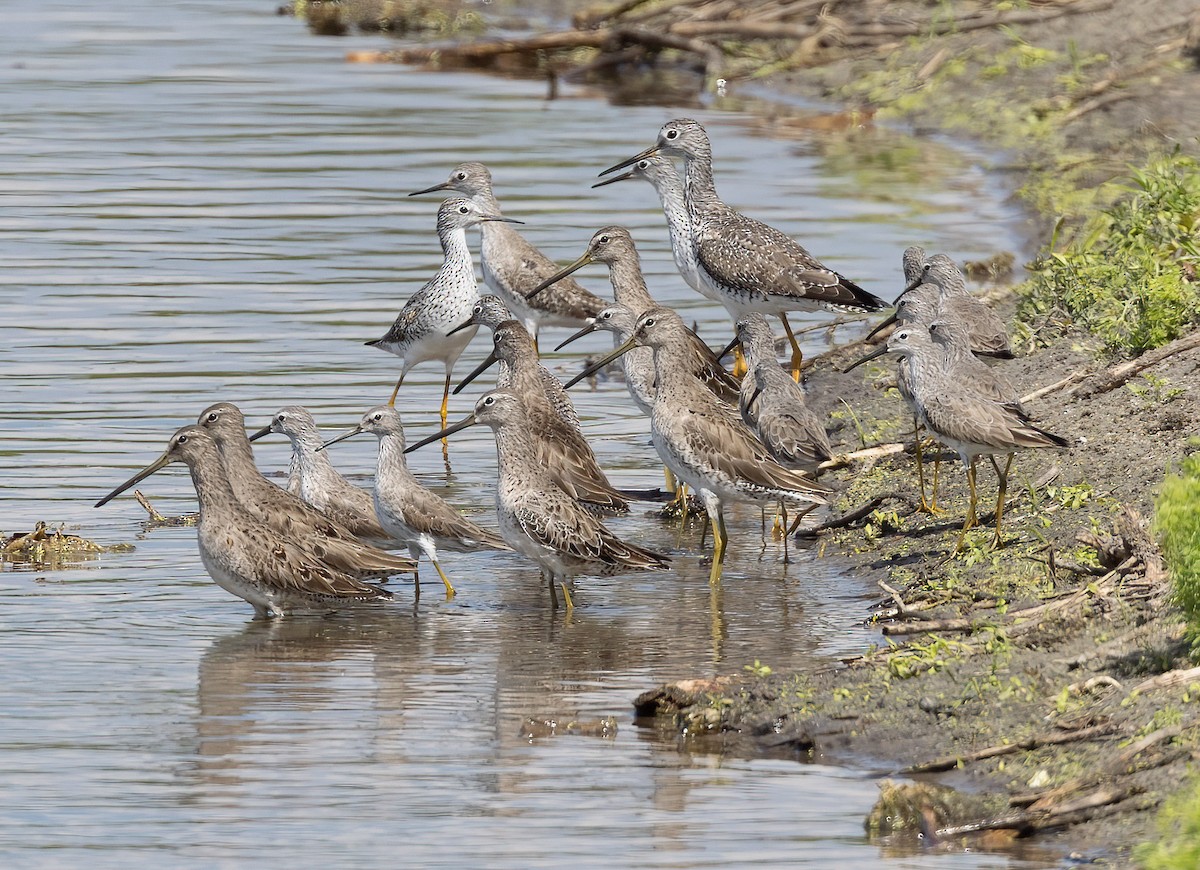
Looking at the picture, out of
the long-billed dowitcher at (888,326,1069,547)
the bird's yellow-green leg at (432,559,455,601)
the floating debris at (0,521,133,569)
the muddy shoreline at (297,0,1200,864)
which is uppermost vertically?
the long-billed dowitcher at (888,326,1069,547)

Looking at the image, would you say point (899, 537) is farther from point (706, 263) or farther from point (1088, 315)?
point (706, 263)

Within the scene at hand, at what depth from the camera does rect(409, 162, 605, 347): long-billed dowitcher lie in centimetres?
1460

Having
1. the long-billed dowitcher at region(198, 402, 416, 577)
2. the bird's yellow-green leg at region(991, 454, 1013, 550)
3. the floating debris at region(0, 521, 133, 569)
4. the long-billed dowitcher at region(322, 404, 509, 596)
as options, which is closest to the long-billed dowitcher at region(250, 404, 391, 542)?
the long-billed dowitcher at region(198, 402, 416, 577)

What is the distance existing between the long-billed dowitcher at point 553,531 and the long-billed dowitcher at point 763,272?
3435 mm

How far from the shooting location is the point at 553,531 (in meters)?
9.91

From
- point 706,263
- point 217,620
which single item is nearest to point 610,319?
point 706,263

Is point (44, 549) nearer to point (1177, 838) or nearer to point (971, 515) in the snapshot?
point (971, 515)

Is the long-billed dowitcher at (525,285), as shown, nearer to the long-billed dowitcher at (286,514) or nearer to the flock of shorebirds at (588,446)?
the flock of shorebirds at (588,446)

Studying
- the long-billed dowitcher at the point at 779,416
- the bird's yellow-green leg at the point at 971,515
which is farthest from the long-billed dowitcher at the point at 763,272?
the bird's yellow-green leg at the point at 971,515

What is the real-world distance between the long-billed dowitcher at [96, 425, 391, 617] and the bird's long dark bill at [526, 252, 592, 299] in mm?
4358

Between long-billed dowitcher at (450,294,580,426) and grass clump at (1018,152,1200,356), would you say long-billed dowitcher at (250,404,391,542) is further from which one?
grass clump at (1018,152,1200,356)

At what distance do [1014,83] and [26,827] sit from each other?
17.5 m

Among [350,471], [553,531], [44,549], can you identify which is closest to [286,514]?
[44,549]

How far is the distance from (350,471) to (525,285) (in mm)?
2870
